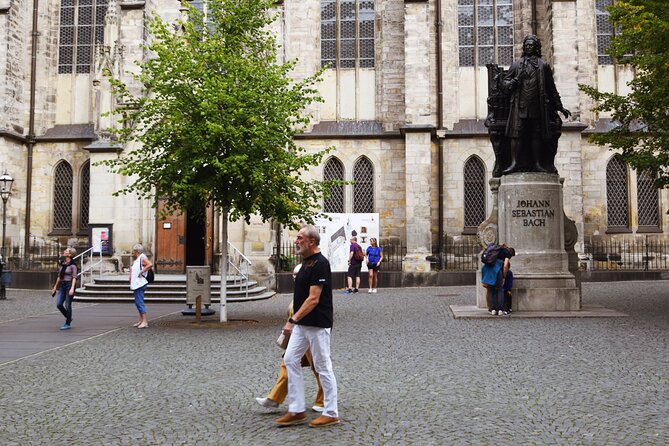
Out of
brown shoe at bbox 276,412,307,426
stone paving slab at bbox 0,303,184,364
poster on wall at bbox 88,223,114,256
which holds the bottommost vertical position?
stone paving slab at bbox 0,303,184,364

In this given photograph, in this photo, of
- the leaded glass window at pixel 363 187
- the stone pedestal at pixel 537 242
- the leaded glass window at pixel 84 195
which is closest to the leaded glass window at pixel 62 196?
the leaded glass window at pixel 84 195

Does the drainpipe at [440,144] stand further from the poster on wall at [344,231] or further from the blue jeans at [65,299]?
the blue jeans at [65,299]

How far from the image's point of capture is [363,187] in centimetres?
2598

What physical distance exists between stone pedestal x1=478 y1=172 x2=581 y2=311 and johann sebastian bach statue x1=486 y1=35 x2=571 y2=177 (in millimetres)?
413

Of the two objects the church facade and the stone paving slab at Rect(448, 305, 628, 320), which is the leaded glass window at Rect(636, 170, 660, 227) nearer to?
the church facade

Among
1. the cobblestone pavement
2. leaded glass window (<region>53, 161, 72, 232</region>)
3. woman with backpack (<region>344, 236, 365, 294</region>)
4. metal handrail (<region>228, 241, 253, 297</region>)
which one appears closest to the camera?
the cobblestone pavement

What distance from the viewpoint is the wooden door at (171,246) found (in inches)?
928

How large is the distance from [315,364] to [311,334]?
255 mm

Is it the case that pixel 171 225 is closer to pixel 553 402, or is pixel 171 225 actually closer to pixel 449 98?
pixel 449 98

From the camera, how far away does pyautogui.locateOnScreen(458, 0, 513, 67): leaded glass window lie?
86.6ft

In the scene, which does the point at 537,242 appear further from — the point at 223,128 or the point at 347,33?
Answer: the point at 347,33

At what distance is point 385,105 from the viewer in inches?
1025

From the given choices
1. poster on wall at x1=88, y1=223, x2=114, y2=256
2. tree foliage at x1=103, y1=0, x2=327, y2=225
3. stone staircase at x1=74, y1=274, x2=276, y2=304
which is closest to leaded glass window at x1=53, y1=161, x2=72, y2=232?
poster on wall at x1=88, y1=223, x2=114, y2=256

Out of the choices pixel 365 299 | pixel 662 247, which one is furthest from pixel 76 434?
pixel 662 247
